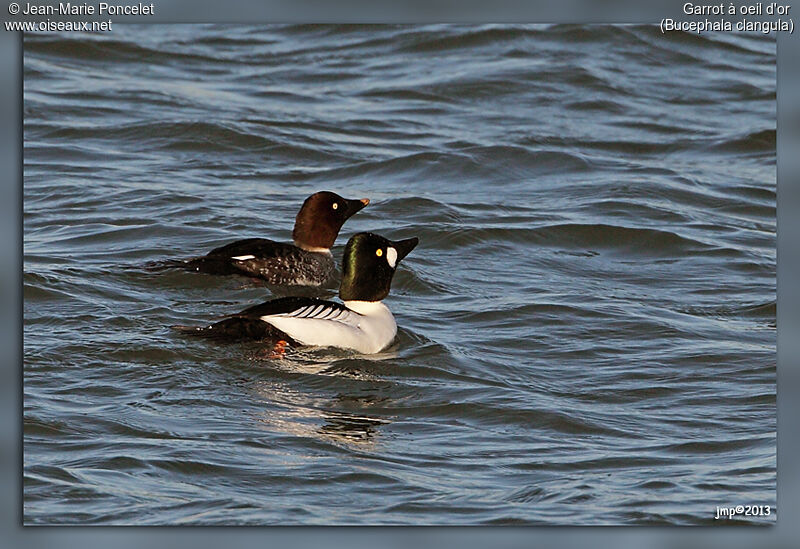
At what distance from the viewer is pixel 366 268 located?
873 cm

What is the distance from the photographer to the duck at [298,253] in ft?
32.1

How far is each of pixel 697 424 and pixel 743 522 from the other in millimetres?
1978

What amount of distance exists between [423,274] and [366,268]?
1.57 m

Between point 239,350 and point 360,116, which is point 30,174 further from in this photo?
point 239,350

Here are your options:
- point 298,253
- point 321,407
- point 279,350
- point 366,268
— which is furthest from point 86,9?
point 298,253

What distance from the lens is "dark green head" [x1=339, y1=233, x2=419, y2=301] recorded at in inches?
343

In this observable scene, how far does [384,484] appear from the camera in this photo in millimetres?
5941

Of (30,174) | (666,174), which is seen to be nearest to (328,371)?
(30,174)

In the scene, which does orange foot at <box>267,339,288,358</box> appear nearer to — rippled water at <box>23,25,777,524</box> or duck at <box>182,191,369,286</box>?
rippled water at <box>23,25,777,524</box>

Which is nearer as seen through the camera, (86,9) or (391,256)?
(86,9)

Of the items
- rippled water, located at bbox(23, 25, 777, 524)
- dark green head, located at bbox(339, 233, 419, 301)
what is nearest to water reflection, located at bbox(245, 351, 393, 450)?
rippled water, located at bbox(23, 25, 777, 524)

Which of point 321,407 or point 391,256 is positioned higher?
point 391,256

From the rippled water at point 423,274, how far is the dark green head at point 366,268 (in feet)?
1.41

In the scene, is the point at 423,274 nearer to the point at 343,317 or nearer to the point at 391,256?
the point at 391,256
